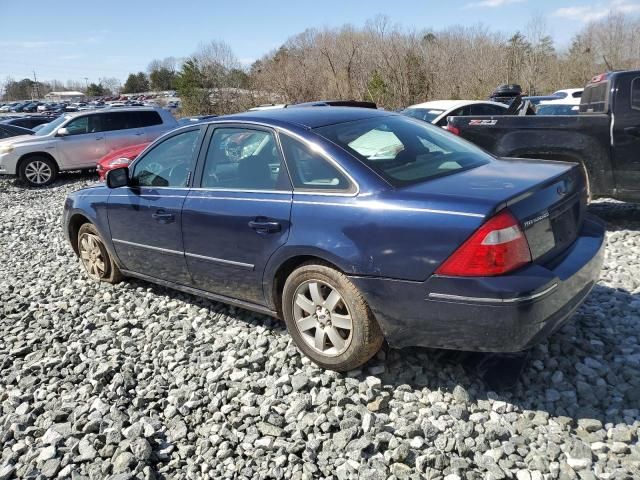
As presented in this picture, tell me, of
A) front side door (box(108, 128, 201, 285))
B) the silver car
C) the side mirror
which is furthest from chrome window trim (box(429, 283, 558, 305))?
the silver car

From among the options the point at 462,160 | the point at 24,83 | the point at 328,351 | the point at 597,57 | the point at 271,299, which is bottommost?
the point at 328,351

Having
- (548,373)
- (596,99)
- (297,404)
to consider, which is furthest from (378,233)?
(596,99)

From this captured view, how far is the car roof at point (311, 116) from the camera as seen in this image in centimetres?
360

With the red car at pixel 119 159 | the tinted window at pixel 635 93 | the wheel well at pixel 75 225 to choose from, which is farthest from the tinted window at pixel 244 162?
the red car at pixel 119 159

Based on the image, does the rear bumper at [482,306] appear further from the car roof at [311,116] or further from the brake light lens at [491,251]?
the car roof at [311,116]

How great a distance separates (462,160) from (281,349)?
1787 millimetres

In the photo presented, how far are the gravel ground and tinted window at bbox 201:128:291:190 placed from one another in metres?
1.13

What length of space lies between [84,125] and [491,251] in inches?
537

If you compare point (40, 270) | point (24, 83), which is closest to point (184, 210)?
point (40, 270)

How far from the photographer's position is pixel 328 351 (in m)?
3.31

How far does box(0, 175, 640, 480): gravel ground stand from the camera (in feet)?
8.57

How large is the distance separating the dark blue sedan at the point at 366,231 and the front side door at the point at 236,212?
1cm

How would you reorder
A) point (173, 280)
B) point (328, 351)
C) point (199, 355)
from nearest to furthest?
point (328, 351), point (199, 355), point (173, 280)

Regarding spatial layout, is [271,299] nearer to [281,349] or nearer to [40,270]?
[281,349]
